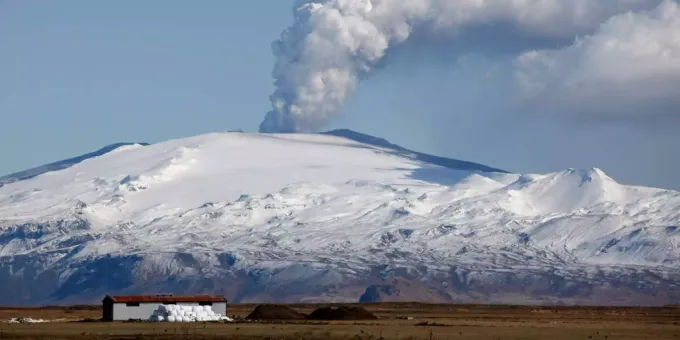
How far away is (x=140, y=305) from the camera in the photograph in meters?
157

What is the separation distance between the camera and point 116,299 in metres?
157

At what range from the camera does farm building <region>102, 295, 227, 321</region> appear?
511 ft

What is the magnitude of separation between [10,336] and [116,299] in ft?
137

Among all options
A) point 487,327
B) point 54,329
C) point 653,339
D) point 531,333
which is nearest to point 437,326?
point 487,327

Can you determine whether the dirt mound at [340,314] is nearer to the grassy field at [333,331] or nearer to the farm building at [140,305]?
the grassy field at [333,331]

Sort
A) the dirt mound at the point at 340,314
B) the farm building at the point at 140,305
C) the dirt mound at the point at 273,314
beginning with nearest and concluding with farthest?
1. the dirt mound at the point at 340,314
2. the farm building at the point at 140,305
3. the dirt mound at the point at 273,314

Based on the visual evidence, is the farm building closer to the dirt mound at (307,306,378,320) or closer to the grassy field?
the grassy field

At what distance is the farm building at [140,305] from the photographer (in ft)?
511

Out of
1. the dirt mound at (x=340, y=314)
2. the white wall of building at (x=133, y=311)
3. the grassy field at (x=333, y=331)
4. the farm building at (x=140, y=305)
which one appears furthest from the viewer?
the farm building at (x=140, y=305)

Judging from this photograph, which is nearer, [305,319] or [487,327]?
[487,327]

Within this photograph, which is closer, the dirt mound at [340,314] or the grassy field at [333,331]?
the grassy field at [333,331]

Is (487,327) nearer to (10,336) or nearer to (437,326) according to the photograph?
(437,326)

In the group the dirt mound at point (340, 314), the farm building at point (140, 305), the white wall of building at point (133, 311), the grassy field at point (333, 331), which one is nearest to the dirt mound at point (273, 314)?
the dirt mound at point (340, 314)

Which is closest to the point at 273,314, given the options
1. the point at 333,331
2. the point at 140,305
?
the point at 140,305
